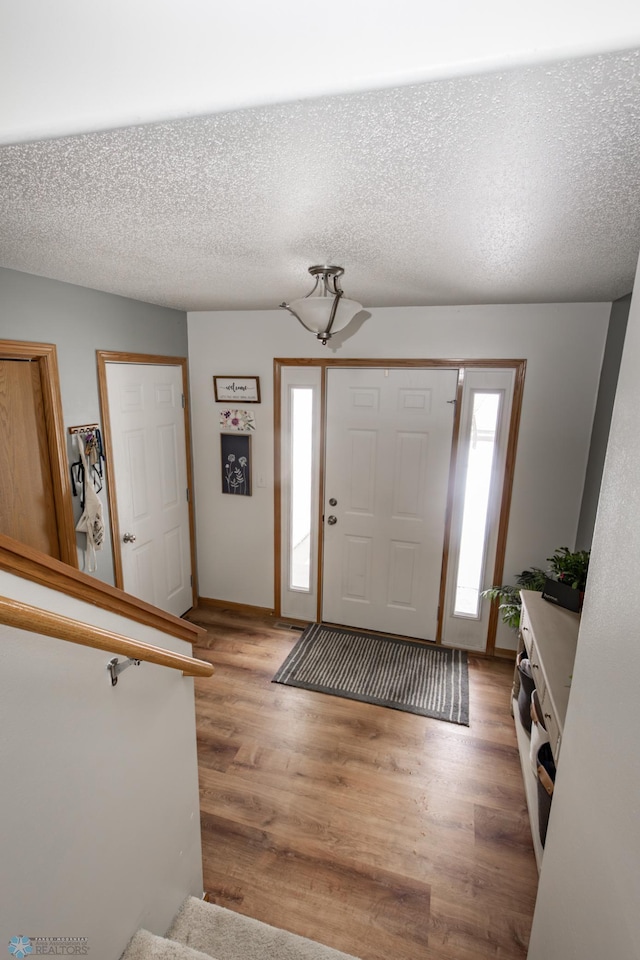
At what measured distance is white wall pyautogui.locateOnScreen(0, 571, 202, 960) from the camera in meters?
0.85

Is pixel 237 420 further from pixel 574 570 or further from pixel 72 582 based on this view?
pixel 72 582

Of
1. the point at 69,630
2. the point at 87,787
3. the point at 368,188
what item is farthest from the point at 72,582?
the point at 368,188

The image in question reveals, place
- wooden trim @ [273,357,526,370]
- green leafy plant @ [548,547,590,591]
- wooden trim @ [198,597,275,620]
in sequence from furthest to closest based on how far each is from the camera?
1. wooden trim @ [198,597,275,620]
2. wooden trim @ [273,357,526,370]
3. green leafy plant @ [548,547,590,591]

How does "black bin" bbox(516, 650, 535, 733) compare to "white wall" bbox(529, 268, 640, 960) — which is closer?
"white wall" bbox(529, 268, 640, 960)

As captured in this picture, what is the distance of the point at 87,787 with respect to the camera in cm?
106

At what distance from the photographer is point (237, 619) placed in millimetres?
3719

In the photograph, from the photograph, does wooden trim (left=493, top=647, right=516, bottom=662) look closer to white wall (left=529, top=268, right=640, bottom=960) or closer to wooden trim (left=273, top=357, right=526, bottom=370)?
wooden trim (left=273, top=357, right=526, bottom=370)

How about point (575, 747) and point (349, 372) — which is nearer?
point (575, 747)

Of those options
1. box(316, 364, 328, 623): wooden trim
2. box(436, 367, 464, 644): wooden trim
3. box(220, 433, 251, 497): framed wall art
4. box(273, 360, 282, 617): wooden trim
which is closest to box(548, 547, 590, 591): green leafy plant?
box(436, 367, 464, 644): wooden trim

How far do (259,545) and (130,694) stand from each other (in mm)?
2435

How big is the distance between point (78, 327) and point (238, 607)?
7.95 feet

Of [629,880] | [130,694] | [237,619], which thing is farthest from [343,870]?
[237,619]

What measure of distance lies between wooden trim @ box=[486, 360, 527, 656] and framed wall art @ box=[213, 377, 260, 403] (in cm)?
178

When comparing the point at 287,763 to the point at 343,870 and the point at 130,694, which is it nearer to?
the point at 343,870
